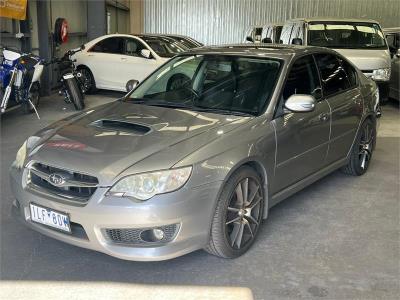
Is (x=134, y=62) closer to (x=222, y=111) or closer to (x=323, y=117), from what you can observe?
(x=323, y=117)

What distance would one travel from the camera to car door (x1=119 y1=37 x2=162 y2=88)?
10148mm

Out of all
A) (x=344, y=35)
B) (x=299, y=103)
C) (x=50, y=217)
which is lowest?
(x=50, y=217)

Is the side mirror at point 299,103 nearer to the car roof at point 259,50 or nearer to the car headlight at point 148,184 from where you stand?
the car roof at point 259,50

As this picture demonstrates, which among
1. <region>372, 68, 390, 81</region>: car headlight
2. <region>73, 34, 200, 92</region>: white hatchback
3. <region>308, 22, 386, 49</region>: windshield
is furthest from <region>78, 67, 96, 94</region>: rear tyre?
<region>372, 68, 390, 81</region>: car headlight

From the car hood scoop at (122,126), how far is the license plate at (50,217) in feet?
2.41

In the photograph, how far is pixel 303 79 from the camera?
414 centimetres

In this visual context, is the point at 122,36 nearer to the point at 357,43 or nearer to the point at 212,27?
the point at 357,43

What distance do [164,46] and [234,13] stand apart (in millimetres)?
9104

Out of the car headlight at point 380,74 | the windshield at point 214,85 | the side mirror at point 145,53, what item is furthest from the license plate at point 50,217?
the car headlight at point 380,74

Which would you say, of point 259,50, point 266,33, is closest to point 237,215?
point 259,50

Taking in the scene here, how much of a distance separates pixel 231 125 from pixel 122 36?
25.5 feet

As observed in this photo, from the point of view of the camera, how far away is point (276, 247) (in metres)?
3.55

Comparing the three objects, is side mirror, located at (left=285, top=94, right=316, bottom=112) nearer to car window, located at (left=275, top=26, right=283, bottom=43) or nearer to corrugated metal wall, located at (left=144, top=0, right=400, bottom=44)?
car window, located at (left=275, top=26, right=283, bottom=43)

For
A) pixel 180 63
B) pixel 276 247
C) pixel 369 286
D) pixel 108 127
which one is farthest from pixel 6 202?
pixel 369 286
